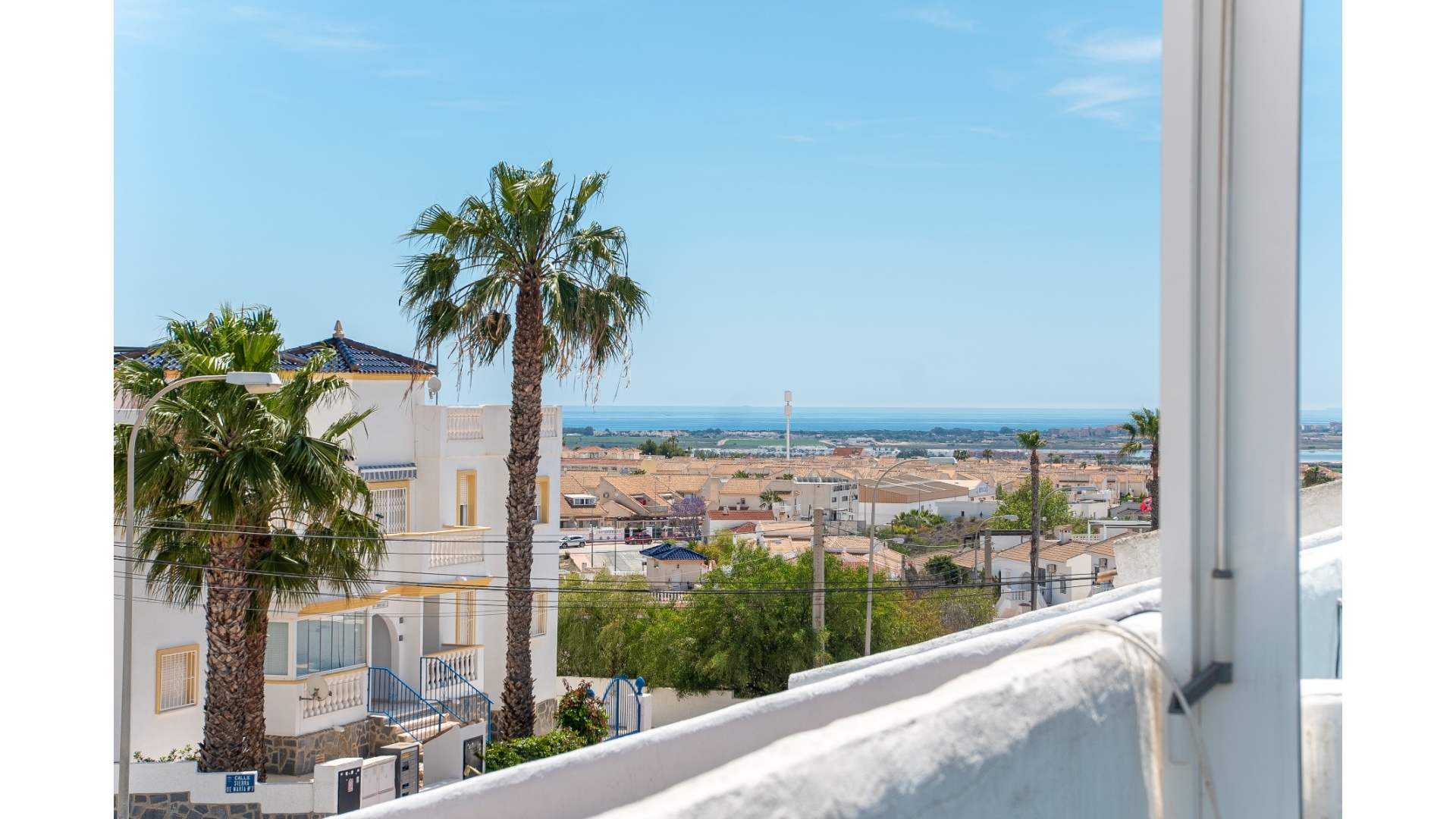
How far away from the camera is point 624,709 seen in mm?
18875

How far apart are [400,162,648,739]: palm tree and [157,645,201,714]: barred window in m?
3.74

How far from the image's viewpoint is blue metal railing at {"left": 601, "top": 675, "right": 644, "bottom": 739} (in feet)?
60.0

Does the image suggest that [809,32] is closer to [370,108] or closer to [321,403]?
[370,108]

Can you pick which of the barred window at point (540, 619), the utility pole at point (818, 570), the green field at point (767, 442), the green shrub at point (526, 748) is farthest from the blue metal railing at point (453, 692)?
the green field at point (767, 442)

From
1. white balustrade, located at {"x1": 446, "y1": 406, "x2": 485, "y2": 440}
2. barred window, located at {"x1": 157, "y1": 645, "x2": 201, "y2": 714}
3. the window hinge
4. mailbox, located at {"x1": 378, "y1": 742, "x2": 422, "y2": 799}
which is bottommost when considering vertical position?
mailbox, located at {"x1": 378, "y1": 742, "x2": 422, "y2": 799}

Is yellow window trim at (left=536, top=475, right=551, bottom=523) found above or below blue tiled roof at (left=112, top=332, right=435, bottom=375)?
below

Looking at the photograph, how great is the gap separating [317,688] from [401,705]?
215cm

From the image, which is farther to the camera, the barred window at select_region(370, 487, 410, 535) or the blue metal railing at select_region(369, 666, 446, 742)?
the barred window at select_region(370, 487, 410, 535)

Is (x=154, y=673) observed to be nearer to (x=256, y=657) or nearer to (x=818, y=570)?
(x=256, y=657)

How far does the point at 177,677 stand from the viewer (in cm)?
1379

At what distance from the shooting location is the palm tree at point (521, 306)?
1572cm

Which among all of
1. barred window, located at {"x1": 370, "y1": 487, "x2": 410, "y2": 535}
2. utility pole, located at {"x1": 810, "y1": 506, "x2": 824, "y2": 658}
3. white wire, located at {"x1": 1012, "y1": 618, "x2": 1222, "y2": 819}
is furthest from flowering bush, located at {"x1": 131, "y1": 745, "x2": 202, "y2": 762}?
white wire, located at {"x1": 1012, "y1": 618, "x2": 1222, "y2": 819}

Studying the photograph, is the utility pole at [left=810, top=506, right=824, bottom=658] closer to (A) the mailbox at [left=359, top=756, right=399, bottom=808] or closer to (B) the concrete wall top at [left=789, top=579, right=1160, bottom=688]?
(A) the mailbox at [left=359, top=756, right=399, bottom=808]

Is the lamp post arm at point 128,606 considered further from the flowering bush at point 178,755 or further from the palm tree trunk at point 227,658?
the flowering bush at point 178,755
